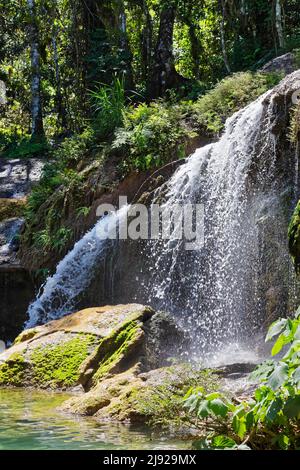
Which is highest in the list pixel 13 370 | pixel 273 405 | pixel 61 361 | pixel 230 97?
pixel 230 97

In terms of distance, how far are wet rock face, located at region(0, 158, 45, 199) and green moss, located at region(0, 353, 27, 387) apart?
9.34 meters

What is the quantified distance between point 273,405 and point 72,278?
8941mm

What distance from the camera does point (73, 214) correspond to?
1428 cm

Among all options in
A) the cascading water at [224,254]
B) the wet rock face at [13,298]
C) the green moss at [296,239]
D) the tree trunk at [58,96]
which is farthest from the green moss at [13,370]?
the tree trunk at [58,96]

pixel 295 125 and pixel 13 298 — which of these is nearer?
pixel 295 125

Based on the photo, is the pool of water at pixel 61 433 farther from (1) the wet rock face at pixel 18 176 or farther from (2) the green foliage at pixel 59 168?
(1) the wet rock face at pixel 18 176

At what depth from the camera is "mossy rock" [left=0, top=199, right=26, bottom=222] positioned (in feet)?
56.3

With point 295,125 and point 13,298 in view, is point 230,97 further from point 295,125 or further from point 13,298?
point 13,298

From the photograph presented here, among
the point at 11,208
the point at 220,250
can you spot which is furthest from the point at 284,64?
the point at 11,208

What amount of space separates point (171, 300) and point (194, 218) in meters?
1.35

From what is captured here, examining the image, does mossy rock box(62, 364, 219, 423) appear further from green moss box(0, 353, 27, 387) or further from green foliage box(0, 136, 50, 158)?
green foliage box(0, 136, 50, 158)

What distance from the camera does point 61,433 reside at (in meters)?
5.97

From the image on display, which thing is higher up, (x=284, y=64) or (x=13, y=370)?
(x=284, y=64)
